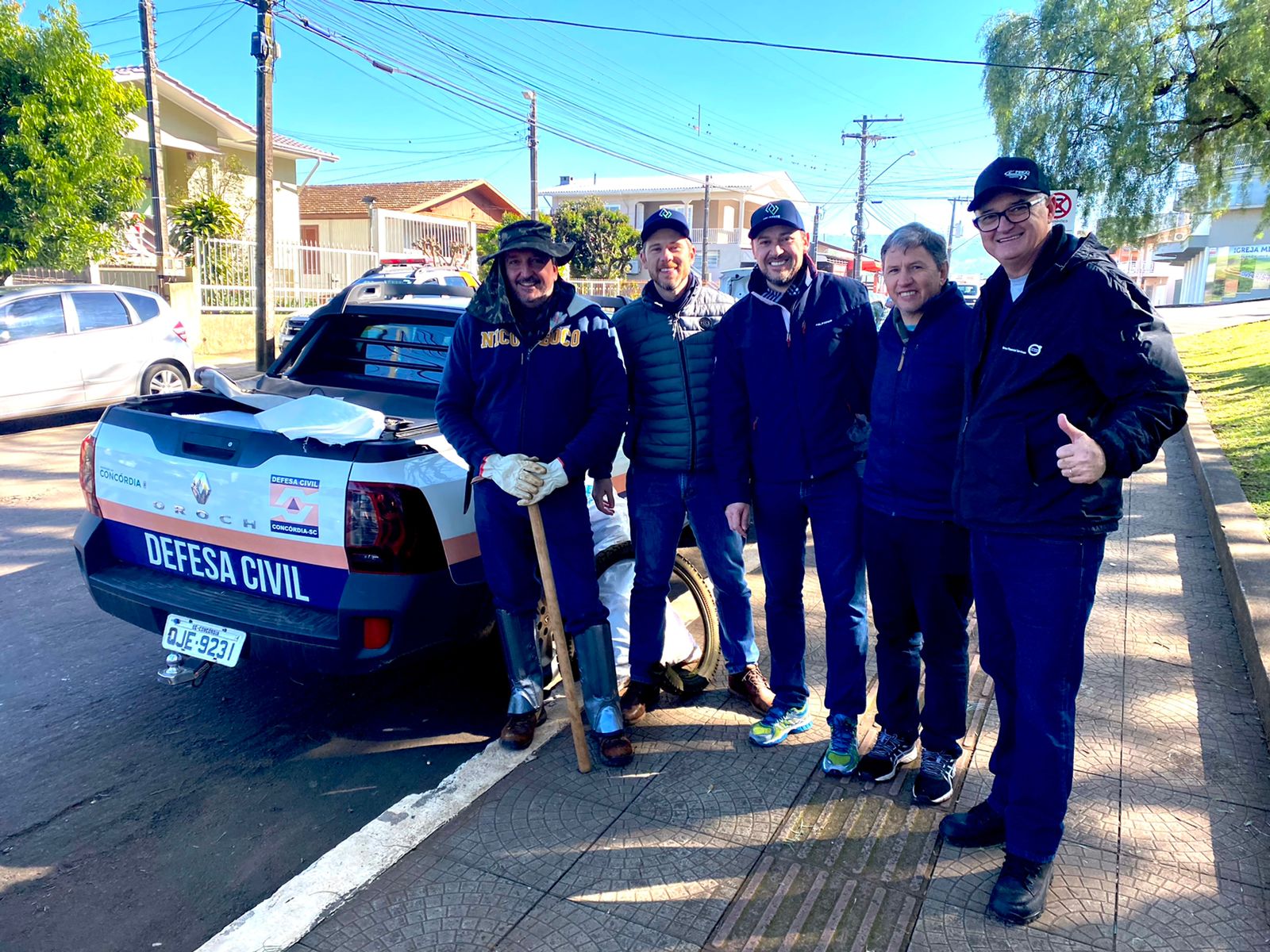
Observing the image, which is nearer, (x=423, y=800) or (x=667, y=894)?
(x=667, y=894)

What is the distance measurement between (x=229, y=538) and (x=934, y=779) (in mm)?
2640

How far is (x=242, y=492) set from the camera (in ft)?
10.7

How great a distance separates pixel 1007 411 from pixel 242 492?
2546 mm

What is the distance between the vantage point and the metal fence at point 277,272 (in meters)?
18.4

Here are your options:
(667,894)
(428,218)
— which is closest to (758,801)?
(667,894)

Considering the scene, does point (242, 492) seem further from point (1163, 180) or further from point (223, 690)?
point (1163, 180)

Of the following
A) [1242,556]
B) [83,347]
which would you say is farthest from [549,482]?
[83,347]

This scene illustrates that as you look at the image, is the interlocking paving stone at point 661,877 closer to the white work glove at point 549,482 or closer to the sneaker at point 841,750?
the sneaker at point 841,750

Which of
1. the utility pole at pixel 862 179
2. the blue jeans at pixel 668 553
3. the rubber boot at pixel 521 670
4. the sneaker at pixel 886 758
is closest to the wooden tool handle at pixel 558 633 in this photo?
the rubber boot at pixel 521 670

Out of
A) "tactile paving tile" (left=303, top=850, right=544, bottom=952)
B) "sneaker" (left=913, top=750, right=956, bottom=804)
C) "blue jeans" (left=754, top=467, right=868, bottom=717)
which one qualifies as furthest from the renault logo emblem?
"sneaker" (left=913, top=750, right=956, bottom=804)

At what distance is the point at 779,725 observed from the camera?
3537mm

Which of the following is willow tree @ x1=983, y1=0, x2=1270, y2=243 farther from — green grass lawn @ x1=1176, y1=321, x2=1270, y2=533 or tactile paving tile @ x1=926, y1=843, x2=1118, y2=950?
tactile paving tile @ x1=926, y1=843, x2=1118, y2=950

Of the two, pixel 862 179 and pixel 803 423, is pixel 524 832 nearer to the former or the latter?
pixel 803 423

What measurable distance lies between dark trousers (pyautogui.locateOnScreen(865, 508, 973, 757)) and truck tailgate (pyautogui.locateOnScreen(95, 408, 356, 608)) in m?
1.86
